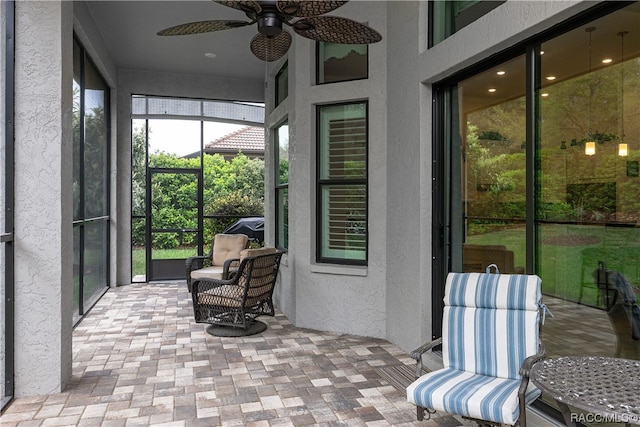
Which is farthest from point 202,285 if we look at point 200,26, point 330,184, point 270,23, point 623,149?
point 623,149

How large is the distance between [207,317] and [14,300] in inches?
84.1

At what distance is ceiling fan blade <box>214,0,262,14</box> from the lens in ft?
9.32

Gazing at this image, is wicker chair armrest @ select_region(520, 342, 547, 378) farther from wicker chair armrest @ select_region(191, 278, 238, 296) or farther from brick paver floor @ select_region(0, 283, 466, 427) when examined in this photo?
wicker chair armrest @ select_region(191, 278, 238, 296)

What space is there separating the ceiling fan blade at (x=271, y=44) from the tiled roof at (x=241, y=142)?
16.3 ft

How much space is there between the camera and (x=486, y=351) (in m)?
2.65

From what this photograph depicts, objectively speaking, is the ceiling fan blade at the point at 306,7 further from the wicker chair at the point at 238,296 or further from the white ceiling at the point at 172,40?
the white ceiling at the point at 172,40

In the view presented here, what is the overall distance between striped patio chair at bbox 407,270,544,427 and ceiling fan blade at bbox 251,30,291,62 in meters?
2.19

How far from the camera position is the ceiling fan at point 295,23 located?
2.86m

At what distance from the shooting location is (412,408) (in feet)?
10.2

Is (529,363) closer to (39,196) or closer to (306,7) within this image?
(306,7)

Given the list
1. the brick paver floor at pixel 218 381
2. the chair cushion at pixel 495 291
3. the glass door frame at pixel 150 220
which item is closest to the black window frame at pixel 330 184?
the brick paver floor at pixel 218 381

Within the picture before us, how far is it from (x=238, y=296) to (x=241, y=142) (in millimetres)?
4727

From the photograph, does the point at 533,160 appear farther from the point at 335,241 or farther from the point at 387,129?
the point at 335,241

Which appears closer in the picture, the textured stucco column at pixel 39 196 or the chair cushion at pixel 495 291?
the chair cushion at pixel 495 291
